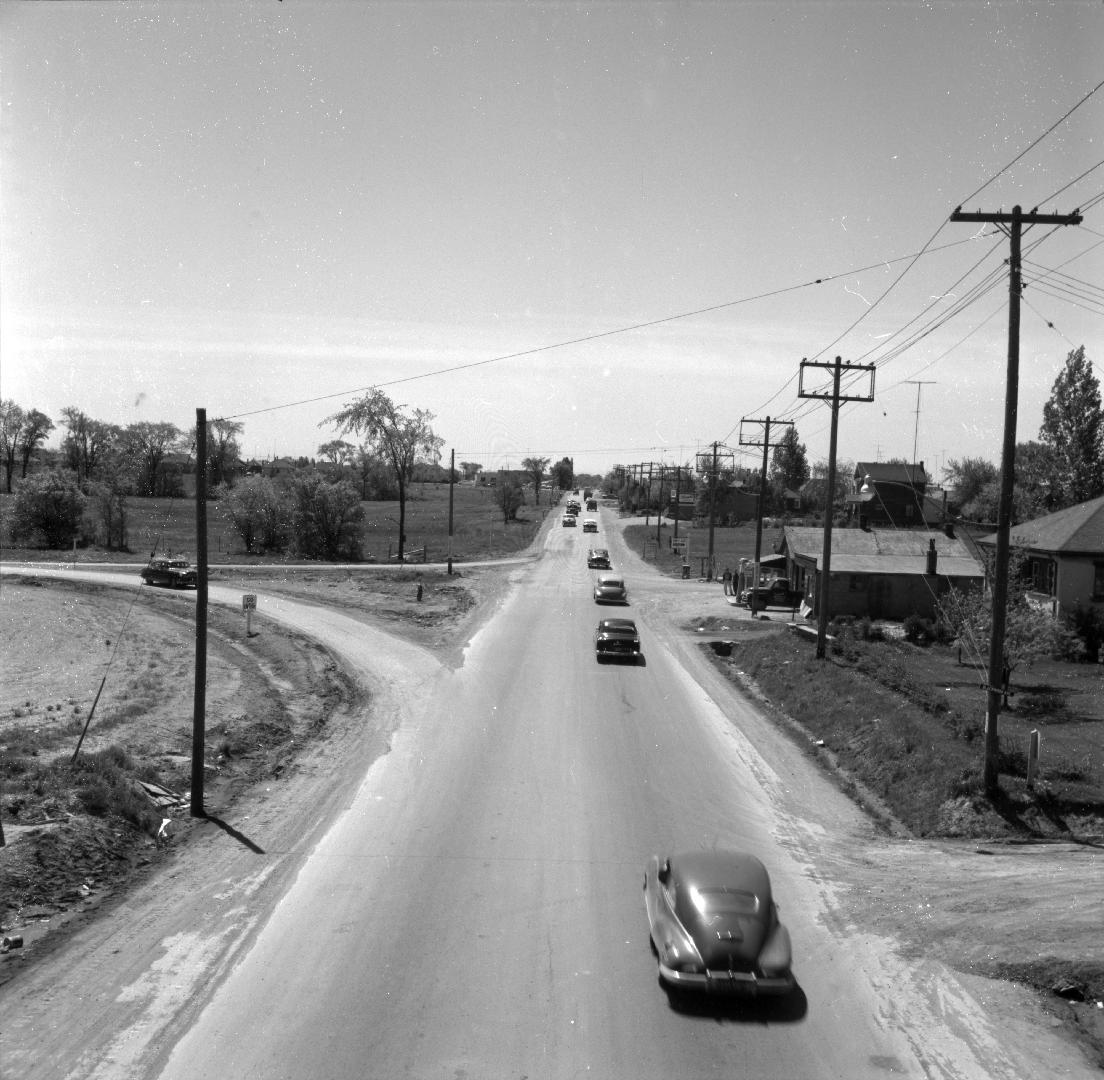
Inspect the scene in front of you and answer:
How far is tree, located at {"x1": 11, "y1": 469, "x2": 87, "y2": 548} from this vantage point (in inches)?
2739

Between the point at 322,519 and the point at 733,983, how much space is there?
203ft

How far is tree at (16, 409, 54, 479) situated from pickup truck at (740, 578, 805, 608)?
83.2 m

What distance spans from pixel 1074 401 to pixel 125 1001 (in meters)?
76.2

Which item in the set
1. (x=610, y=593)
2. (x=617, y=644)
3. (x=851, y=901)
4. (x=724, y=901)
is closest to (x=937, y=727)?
(x=851, y=901)

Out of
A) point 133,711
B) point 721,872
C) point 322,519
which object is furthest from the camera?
point 322,519

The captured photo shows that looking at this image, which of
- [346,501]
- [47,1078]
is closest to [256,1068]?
[47,1078]

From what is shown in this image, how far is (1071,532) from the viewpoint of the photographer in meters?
37.3

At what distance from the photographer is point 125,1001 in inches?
391

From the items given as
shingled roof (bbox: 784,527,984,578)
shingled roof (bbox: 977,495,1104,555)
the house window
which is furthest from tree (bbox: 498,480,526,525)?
the house window

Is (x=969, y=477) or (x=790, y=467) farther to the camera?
(x=790, y=467)

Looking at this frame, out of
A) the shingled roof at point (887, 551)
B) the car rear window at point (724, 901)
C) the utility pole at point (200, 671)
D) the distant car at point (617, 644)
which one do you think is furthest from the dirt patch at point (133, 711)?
the shingled roof at point (887, 551)

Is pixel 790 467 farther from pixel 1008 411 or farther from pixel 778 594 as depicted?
pixel 1008 411

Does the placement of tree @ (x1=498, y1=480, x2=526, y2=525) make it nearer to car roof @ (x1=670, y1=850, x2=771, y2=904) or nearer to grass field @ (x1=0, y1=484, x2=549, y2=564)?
grass field @ (x1=0, y1=484, x2=549, y2=564)

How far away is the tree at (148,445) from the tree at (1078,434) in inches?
2844
